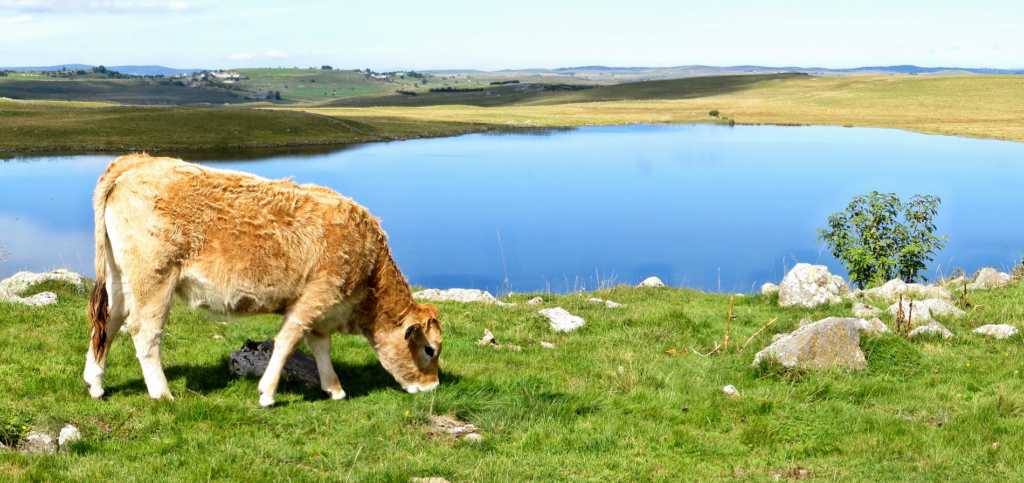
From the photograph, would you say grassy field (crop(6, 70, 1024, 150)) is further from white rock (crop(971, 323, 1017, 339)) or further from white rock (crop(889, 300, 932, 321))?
white rock (crop(971, 323, 1017, 339))

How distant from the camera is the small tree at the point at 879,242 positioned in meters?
18.6

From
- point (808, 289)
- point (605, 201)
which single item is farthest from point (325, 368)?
point (605, 201)

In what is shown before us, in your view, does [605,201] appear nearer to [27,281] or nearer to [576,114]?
[27,281]

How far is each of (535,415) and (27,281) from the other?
9.95 meters

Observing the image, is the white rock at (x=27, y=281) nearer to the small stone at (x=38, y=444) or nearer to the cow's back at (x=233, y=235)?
the cow's back at (x=233, y=235)

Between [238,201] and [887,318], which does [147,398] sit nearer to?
[238,201]

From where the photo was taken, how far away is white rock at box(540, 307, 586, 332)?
11.5m

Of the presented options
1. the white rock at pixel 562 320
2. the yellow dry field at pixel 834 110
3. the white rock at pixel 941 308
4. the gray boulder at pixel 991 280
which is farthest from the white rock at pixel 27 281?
the yellow dry field at pixel 834 110

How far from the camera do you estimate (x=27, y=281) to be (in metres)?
12.5

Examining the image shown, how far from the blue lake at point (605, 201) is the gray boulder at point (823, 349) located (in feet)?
30.2

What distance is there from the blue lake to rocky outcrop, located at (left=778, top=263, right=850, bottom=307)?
233 inches

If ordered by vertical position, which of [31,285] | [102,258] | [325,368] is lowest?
[31,285]

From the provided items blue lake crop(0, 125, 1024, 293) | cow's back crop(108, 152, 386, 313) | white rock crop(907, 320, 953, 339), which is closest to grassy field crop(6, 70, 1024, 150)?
blue lake crop(0, 125, 1024, 293)

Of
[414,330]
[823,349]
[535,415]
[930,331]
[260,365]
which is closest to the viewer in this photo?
[535,415]
